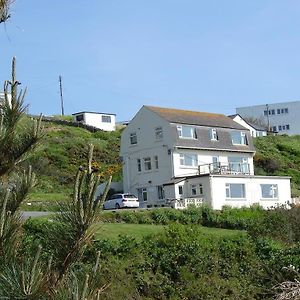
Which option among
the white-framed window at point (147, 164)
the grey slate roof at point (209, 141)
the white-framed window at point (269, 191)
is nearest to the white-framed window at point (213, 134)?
the grey slate roof at point (209, 141)

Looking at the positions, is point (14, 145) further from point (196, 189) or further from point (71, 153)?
point (71, 153)

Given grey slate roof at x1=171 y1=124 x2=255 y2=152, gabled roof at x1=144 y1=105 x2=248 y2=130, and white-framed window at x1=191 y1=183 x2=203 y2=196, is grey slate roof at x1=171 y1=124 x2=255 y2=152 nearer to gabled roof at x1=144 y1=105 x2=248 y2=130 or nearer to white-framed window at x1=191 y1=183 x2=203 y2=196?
gabled roof at x1=144 y1=105 x2=248 y2=130

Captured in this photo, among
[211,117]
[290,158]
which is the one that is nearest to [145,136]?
[211,117]

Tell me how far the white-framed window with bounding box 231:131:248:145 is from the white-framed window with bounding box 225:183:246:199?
22.6ft

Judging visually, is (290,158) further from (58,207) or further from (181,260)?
(58,207)

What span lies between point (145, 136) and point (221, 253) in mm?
25578

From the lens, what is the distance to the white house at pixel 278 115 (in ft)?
311

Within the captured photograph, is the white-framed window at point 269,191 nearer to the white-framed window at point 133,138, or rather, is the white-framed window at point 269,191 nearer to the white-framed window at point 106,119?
the white-framed window at point 133,138

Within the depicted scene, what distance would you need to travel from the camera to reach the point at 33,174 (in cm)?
585

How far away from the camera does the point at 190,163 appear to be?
46500 millimetres

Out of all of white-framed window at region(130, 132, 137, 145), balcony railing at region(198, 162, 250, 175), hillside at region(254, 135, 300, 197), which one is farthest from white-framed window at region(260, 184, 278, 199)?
white-framed window at region(130, 132, 137, 145)

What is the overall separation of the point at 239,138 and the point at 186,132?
629 cm

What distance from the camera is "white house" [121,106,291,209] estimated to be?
43094mm

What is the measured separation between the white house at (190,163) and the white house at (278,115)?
4583 centimetres
